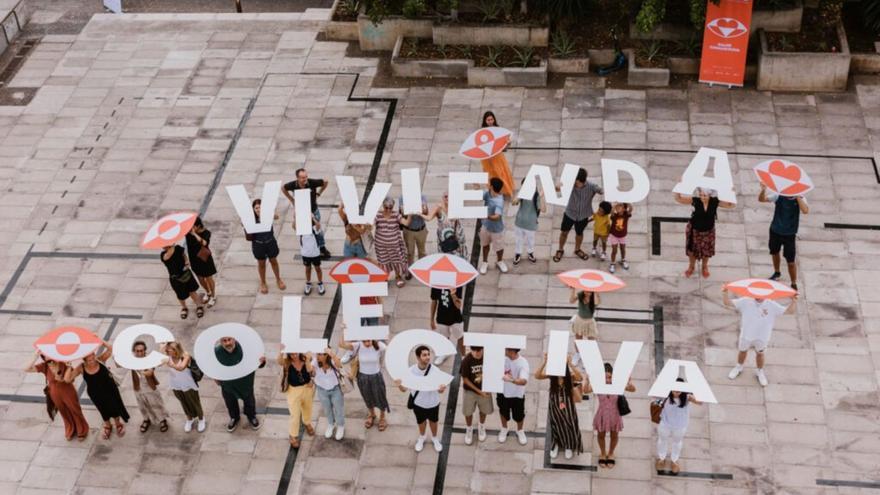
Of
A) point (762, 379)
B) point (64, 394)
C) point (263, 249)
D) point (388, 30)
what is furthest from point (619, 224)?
point (388, 30)

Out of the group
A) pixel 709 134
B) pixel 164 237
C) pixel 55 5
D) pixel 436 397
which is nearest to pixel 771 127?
pixel 709 134

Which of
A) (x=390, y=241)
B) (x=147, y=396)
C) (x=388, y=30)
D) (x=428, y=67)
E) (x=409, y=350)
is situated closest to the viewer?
(x=409, y=350)

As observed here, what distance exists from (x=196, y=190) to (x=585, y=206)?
6.76 m

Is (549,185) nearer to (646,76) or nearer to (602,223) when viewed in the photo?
(602,223)

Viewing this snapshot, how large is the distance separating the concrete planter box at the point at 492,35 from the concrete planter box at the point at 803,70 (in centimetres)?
401

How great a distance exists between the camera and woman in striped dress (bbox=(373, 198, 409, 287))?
47.6 feet

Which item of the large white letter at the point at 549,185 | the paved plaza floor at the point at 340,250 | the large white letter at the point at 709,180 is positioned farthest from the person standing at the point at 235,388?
the large white letter at the point at 709,180

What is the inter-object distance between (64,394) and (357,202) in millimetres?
4457

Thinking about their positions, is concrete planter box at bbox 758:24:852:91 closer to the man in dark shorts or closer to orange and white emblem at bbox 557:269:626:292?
orange and white emblem at bbox 557:269:626:292

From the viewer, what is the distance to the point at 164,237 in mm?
14000

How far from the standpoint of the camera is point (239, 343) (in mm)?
12617

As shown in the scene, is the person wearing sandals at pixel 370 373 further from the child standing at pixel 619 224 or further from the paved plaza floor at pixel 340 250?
the child standing at pixel 619 224

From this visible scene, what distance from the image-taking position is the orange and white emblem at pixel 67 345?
12.5m

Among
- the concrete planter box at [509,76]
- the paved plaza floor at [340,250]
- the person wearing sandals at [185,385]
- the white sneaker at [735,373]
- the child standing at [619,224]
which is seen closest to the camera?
the person wearing sandals at [185,385]
